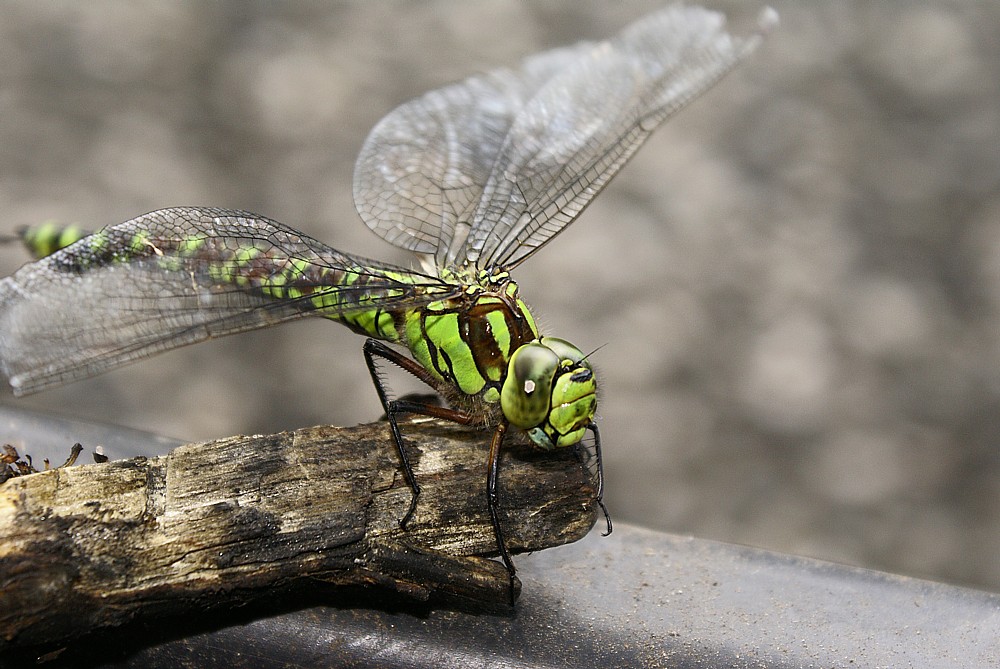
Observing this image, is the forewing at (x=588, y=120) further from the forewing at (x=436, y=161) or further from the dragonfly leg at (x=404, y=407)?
the dragonfly leg at (x=404, y=407)

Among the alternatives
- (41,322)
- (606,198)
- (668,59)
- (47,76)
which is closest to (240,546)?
(41,322)

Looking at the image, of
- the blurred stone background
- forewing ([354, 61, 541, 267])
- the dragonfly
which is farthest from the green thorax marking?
the blurred stone background

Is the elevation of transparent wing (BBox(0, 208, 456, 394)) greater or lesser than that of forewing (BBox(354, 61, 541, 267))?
lesser

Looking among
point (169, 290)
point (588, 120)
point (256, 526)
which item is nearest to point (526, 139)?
point (588, 120)

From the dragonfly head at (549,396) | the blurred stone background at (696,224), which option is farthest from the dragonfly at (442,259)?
the blurred stone background at (696,224)

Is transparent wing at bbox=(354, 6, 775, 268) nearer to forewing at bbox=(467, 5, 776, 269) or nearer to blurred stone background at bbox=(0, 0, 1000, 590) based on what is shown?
forewing at bbox=(467, 5, 776, 269)

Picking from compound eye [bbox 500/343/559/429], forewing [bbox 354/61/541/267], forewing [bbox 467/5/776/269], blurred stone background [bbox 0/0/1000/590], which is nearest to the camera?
compound eye [bbox 500/343/559/429]
